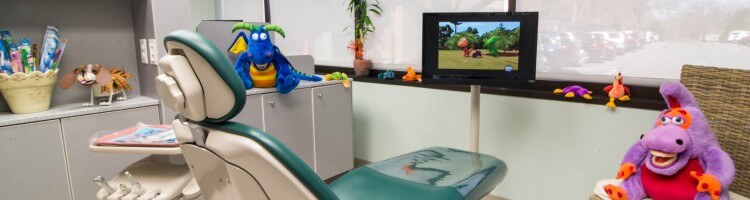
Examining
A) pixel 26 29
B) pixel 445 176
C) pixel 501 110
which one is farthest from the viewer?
pixel 501 110

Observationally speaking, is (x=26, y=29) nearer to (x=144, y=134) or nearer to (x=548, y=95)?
(x=144, y=134)

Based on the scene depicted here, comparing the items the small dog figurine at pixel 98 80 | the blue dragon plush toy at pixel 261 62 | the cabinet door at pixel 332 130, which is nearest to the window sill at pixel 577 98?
the cabinet door at pixel 332 130

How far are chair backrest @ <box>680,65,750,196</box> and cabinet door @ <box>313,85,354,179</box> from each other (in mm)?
1807

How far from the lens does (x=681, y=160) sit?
4.92ft

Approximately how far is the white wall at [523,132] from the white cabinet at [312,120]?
0.95ft

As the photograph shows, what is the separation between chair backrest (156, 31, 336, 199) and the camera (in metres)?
0.84

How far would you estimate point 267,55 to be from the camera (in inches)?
89.6

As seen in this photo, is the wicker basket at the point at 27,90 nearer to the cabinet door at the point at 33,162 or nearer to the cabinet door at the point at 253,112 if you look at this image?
the cabinet door at the point at 33,162

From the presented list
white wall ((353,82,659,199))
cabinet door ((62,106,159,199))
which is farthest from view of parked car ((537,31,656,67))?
cabinet door ((62,106,159,199))

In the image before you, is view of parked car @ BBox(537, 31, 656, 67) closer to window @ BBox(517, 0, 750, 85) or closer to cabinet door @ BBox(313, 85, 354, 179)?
window @ BBox(517, 0, 750, 85)

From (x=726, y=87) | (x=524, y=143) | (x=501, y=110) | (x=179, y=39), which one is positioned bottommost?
(x=524, y=143)

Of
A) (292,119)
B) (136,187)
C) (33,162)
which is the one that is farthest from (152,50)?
(136,187)

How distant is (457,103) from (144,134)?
67.0 inches

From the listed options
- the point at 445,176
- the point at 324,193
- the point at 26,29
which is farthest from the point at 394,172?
the point at 26,29
